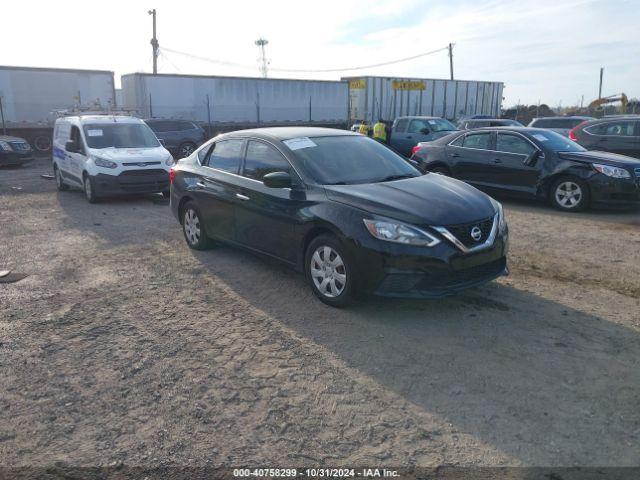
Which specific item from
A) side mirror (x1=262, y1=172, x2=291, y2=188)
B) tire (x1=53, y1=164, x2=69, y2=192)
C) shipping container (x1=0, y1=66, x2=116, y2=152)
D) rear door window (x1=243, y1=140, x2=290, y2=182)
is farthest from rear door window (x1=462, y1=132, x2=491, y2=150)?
shipping container (x1=0, y1=66, x2=116, y2=152)

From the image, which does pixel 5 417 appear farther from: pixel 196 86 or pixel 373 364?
pixel 196 86

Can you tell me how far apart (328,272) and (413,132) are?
1316 centimetres

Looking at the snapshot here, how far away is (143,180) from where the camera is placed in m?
11.1

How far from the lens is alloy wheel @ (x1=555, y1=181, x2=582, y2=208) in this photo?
9.34m

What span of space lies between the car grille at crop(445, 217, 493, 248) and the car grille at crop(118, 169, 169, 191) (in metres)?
8.07

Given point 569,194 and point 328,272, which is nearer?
point 328,272

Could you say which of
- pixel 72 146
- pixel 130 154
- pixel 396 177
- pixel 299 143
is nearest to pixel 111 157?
pixel 130 154

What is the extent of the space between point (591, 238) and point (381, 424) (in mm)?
5600

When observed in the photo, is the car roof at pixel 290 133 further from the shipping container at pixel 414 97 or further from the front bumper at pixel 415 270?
the shipping container at pixel 414 97

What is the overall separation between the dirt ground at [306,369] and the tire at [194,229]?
0.48 meters

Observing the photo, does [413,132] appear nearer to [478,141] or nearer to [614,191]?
[478,141]

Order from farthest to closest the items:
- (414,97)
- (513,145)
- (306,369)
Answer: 1. (414,97)
2. (513,145)
3. (306,369)

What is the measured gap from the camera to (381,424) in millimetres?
3217

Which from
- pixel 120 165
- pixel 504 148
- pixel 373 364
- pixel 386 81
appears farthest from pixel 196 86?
pixel 373 364
